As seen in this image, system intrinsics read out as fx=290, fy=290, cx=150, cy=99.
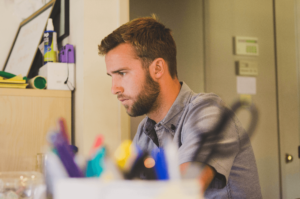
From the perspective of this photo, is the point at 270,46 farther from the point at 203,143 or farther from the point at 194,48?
the point at 203,143

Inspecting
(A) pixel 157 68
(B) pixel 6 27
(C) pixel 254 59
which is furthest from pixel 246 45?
(B) pixel 6 27

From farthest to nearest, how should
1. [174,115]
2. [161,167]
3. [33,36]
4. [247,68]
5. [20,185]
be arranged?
[247,68], [33,36], [174,115], [20,185], [161,167]

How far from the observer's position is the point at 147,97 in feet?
3.41

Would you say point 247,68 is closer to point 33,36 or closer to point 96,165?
point 33,36

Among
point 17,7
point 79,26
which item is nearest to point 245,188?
point 79,26

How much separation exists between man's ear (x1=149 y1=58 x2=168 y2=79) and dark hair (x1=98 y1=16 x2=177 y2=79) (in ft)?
0.05

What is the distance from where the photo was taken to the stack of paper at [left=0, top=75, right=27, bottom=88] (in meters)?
1.29

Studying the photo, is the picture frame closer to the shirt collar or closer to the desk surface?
the desk surface

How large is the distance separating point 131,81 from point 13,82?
24.2 inches

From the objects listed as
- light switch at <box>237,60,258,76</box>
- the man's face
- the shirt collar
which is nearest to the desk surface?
the man's face

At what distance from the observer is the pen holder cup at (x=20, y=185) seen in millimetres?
414

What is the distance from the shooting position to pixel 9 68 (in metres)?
1.77

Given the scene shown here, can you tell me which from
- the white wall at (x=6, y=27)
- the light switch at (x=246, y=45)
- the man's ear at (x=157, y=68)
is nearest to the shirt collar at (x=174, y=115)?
the man's ear at (x=157, y=68)

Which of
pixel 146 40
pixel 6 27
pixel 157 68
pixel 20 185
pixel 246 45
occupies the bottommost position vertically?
pixel 20 185
